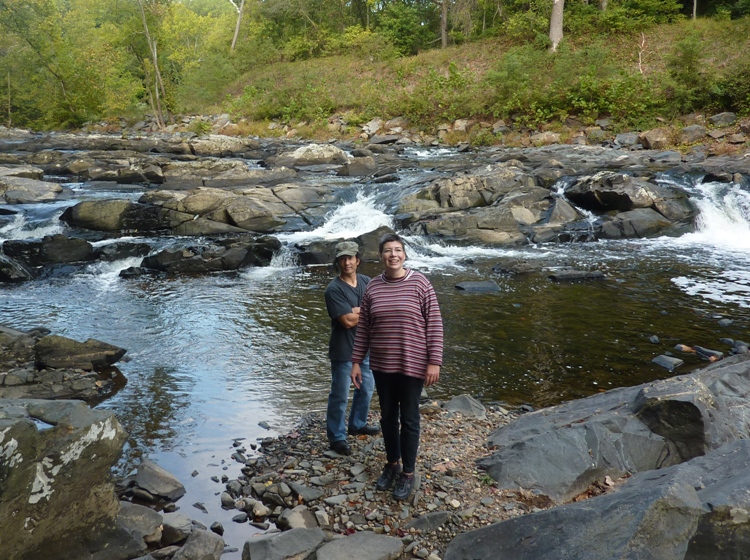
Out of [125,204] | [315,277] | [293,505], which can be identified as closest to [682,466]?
[293,505]

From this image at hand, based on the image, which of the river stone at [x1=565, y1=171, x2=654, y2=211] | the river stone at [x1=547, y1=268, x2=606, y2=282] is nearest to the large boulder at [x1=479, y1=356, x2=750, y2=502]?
the river stone at [x1=547, y1=268, x2=606, y2=282]

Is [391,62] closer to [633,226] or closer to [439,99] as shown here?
[439,99]

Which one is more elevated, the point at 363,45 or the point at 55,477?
the point at 363,45

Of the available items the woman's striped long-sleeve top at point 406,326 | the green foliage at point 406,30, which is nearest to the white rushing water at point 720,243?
the woman's striped long-sleeve top at point 406,326

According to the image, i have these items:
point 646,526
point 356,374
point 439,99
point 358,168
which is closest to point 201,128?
point 439,99

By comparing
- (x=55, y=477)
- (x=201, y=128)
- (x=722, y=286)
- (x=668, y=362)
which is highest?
(x=201, y=128)

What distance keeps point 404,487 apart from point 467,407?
78.2 inches

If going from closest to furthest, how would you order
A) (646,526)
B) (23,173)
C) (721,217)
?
1. (646,526)
2. (721,217)
3. (23,173)

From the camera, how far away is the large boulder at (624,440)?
4.70 meters

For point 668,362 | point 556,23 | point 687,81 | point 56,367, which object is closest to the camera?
point 56,367

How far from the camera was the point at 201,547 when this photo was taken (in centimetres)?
A: 395

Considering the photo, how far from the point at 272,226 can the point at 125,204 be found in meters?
3.84

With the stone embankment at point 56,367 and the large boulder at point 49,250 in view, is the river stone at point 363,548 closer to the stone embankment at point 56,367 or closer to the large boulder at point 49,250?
the stone embankment at point 56,367

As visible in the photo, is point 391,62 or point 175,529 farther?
point 391,62
